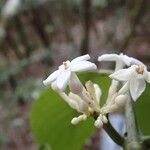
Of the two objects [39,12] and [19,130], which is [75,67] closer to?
[19,130]

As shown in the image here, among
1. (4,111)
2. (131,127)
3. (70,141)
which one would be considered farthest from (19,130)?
(131,127)

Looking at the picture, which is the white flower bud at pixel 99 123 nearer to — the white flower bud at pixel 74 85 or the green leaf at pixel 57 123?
the white flower bud at pixel 74 85

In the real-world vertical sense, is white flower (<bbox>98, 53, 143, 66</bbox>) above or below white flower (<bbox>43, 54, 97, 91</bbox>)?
below

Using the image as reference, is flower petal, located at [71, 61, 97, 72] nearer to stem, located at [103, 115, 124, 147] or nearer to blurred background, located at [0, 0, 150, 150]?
stem, located at [103, 115, 124, 147]

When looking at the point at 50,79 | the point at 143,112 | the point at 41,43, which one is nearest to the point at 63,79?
the point at 50,79

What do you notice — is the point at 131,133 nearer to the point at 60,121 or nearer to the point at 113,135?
the point at 113,135

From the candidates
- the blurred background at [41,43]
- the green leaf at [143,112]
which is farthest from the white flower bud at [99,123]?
the blurred background at [41,43]

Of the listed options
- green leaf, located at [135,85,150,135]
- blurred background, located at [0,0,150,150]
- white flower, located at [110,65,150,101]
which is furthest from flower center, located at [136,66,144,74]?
blurred background, located at [0,0,150,150]
